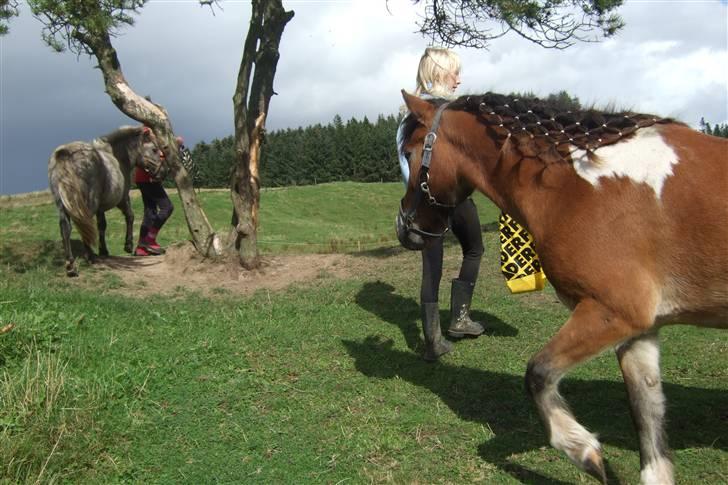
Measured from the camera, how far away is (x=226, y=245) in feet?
31.3

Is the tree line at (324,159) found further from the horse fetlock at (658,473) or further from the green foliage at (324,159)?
the horse fetlock at (658,473)

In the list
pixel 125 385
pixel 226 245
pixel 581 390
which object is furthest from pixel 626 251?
pixel 226 245

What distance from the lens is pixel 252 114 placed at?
369 inches

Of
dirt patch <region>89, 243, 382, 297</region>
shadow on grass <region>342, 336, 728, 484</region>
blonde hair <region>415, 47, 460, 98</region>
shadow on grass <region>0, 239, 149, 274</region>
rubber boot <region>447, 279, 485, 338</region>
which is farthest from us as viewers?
shadow on grass <region>0, 239, 149, 274</region>

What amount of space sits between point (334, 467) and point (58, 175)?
23.9 ft

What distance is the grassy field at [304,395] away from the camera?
3.85m

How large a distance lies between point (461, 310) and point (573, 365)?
Result: 8.68ft

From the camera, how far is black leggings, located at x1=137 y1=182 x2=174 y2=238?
11.3 metres

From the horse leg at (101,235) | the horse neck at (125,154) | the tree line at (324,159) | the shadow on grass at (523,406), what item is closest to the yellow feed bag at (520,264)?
the shadow on grass at (523,406)

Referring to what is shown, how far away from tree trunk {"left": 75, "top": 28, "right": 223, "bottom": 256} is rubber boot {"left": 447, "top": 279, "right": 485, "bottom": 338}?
4.60 meters

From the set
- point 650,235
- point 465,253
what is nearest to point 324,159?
point 465,253

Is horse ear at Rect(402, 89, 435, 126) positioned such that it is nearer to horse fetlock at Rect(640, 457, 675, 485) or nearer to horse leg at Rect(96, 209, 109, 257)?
horse fetlock at Rect(640, 457, 675, 485)

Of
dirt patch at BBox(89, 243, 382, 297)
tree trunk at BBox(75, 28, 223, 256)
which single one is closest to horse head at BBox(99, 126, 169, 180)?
tree trunk at BBox(75, 28, 223, 256)

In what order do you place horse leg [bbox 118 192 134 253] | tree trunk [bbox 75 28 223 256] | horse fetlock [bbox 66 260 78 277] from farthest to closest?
horse leg [bbox 118 192 134 253], tree trunk [bbox 75 28 223 256], horse fetlock [bbox 66 260 78 277]
